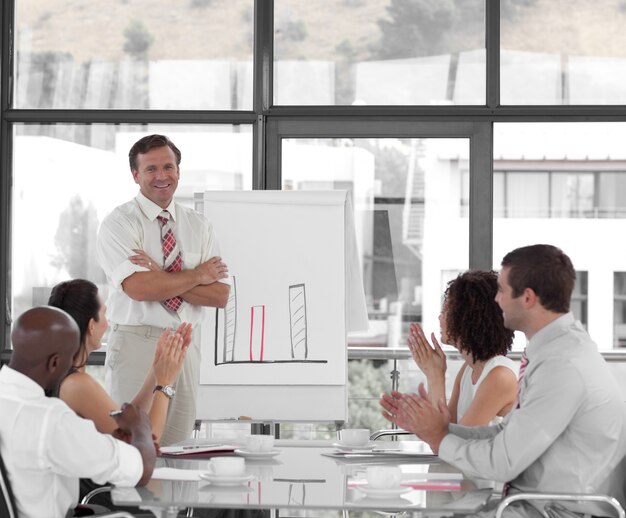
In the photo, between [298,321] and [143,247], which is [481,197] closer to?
[298,321]

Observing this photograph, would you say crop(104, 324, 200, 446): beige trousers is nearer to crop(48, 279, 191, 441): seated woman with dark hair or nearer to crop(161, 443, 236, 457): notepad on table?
crop(48, 279, 191, 441): seated woman with dark hair

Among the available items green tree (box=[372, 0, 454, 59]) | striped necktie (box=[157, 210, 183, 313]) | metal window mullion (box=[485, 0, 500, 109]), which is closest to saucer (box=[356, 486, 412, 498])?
striped necktie (box=[157, 210, 183, 313])

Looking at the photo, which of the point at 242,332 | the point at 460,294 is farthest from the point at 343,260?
the point at 460,294

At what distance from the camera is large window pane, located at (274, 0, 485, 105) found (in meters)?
5.29

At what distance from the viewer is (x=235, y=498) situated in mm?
2191

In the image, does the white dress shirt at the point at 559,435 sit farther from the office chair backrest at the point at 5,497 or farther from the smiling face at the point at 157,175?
the smiling face at the point at 157,175

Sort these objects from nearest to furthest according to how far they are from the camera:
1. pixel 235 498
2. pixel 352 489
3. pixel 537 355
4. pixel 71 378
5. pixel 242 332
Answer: pixel 235 498
pixel 352 489
pixel 537 355
pixel 71 378
pixel 242 332

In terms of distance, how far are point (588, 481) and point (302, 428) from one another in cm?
300

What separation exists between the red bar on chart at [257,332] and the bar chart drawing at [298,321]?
0.13m

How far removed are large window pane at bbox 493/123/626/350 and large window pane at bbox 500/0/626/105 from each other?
165 mm

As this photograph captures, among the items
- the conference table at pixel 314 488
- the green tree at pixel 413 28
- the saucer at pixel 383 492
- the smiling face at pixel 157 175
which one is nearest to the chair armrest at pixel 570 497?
the conference table at pixel 314 488

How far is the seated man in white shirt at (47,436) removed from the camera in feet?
7.14

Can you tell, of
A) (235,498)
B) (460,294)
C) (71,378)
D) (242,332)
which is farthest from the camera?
(242,332)

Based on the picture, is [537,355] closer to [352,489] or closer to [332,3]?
[352,489]
